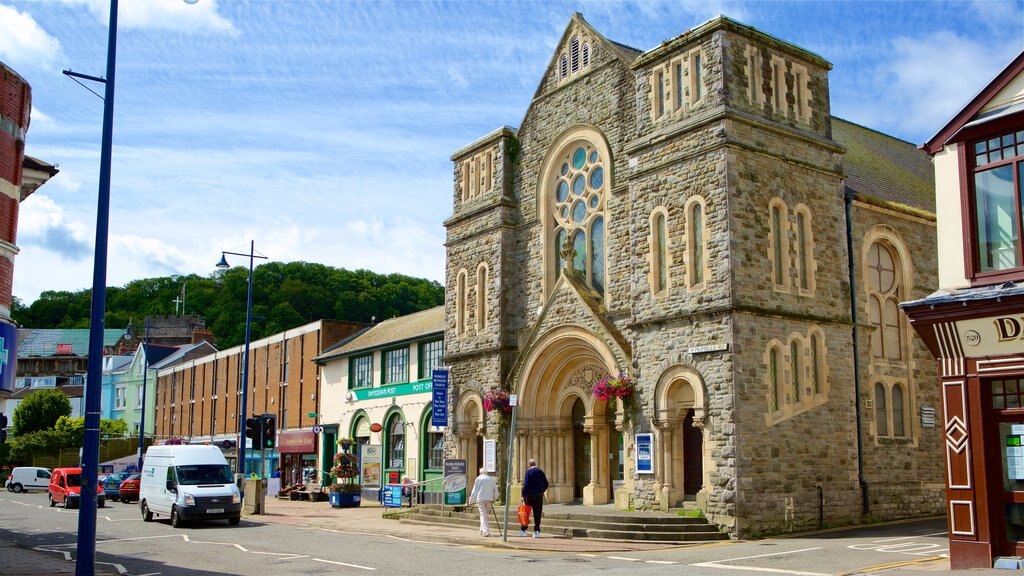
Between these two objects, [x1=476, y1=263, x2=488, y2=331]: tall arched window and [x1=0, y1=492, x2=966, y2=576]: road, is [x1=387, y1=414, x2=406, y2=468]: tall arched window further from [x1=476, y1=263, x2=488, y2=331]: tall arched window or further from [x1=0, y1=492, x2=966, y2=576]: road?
[x1=0, y1=492, x2=966, y2=576]: road

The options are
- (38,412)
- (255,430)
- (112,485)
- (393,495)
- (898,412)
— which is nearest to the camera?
(898,412)

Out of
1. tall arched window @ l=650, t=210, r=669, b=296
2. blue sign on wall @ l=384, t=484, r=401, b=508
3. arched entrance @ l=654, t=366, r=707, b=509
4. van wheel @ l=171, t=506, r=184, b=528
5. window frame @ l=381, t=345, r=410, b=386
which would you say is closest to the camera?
arched entrance @ l=654, t=366, r=707, b=509

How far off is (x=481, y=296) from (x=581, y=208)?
451 cm

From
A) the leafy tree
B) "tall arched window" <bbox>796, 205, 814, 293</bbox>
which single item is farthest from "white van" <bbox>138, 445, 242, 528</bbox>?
the leafy tree

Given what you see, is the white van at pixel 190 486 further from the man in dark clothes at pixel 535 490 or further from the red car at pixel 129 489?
the red car at pixel 129 489

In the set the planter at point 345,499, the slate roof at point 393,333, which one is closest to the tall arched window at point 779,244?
the slate roof at point 393,333

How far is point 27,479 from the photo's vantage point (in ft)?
181

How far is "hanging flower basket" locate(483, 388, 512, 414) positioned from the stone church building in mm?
298

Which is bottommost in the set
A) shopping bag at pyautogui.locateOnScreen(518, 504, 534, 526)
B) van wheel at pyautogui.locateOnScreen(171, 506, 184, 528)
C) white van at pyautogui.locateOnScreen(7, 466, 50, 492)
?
white van at pyautogui.locateOnScreen(7, 466, 50, 492)

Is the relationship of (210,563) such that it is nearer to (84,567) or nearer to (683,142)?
(84,567)

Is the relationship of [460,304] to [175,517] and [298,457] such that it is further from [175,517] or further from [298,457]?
[298,457]

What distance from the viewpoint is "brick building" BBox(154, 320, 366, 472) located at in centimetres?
4591

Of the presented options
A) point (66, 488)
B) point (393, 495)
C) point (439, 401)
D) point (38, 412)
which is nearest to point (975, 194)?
point (439, 401)

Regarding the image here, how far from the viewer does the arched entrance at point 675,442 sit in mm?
21383
